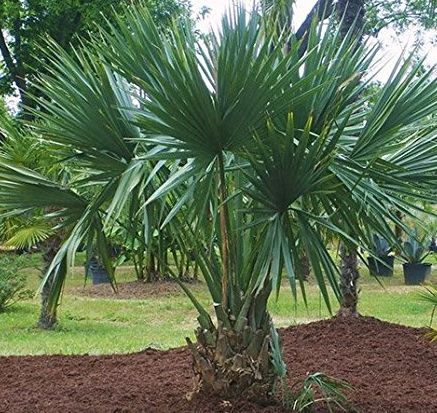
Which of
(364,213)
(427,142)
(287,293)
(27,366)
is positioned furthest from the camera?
(287,293)

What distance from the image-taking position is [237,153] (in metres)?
4.29

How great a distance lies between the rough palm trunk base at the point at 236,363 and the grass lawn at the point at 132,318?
2.54m

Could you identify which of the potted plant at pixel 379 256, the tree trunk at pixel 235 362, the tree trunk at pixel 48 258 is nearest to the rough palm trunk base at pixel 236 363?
the tree trunk at pixel 235 362

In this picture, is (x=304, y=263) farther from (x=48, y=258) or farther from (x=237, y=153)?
(x=237, y=153)

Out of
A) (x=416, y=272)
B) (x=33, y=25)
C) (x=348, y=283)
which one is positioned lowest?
(x=348, y=283)

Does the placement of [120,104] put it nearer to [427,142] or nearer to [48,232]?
[427,142]

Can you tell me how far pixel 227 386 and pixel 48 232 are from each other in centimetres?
531

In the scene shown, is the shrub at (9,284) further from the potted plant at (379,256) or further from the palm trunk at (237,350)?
the palm trunk at (237,350)

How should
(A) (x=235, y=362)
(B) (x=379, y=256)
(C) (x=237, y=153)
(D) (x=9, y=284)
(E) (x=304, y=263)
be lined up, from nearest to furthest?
(C) (x=237, y=153), (A) (x=235, y=362), (B) (x=379, y=256), (E) (x=304, y=263), (D) (x=9, y=284)

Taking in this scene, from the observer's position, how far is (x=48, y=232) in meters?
9.60

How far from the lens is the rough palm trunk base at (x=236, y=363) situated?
475 centimetres

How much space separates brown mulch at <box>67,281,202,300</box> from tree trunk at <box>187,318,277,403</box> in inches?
371

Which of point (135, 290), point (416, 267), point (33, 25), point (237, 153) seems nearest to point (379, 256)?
point (237, 153)

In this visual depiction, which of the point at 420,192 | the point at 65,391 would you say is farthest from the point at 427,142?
the point at 65,391
